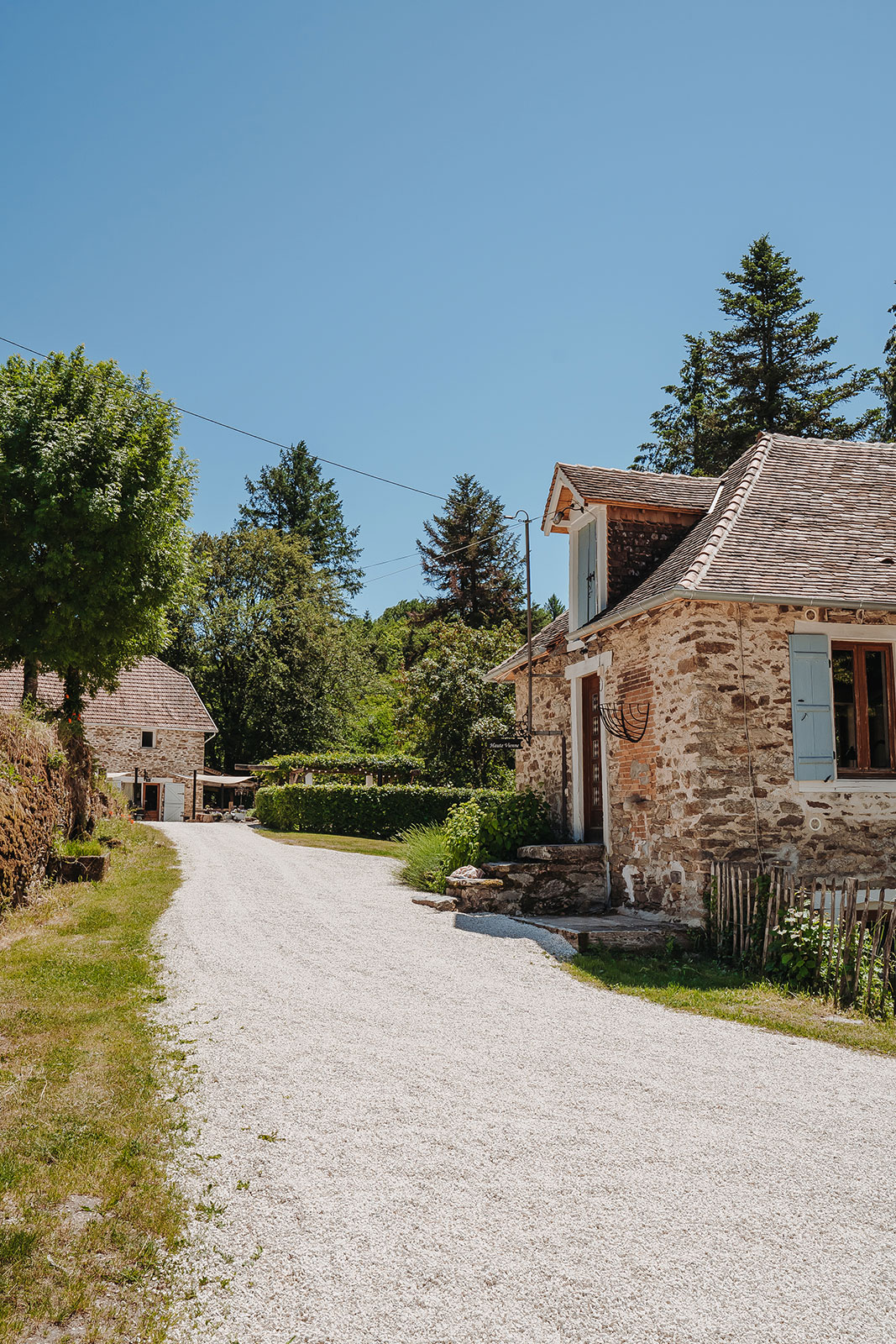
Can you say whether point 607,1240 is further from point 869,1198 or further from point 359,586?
point 359,586

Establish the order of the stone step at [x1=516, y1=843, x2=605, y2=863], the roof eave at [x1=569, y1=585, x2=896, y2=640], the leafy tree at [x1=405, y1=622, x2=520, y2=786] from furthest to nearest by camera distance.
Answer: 1. the leafy tree at [x1=405, y1=622, x2=520, y2=786]
2. the stone step at [x1=516, y1=843, x2=605, y2=863]
3. the roof eave at [x1=569, y1=585, x2=896, y2=640]

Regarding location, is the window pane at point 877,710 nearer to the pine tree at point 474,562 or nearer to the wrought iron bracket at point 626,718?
the wrought iron bracket at point 626,718

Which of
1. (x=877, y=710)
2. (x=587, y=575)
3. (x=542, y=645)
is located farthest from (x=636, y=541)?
(x=877, y=710)

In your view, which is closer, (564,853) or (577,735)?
(564,853)

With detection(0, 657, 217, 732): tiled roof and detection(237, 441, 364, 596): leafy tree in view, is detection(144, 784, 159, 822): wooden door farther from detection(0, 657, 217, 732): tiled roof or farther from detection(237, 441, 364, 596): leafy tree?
detection(237, 441, 364, 596): leafy tree

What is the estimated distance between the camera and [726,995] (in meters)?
7.56

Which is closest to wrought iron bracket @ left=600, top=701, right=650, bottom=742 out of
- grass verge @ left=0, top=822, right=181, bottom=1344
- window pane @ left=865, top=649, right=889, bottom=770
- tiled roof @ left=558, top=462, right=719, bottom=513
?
window pane @ left=865, top=649, right=889, bottom=770

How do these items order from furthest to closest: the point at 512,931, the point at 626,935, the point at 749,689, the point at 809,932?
the point at 512,931
the point at 749,689
the point at 626,935
the point at 809,932

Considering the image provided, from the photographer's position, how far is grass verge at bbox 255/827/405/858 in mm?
20359

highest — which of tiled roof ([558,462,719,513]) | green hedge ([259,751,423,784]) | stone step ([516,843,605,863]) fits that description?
tiled roof ([558,462,719,513])

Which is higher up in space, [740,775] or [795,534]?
[795,534]

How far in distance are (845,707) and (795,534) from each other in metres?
2.27

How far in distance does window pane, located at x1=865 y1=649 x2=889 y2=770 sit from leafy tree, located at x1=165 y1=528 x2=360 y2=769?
3331cm

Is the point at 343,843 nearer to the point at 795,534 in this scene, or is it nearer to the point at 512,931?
the point at 512,931
